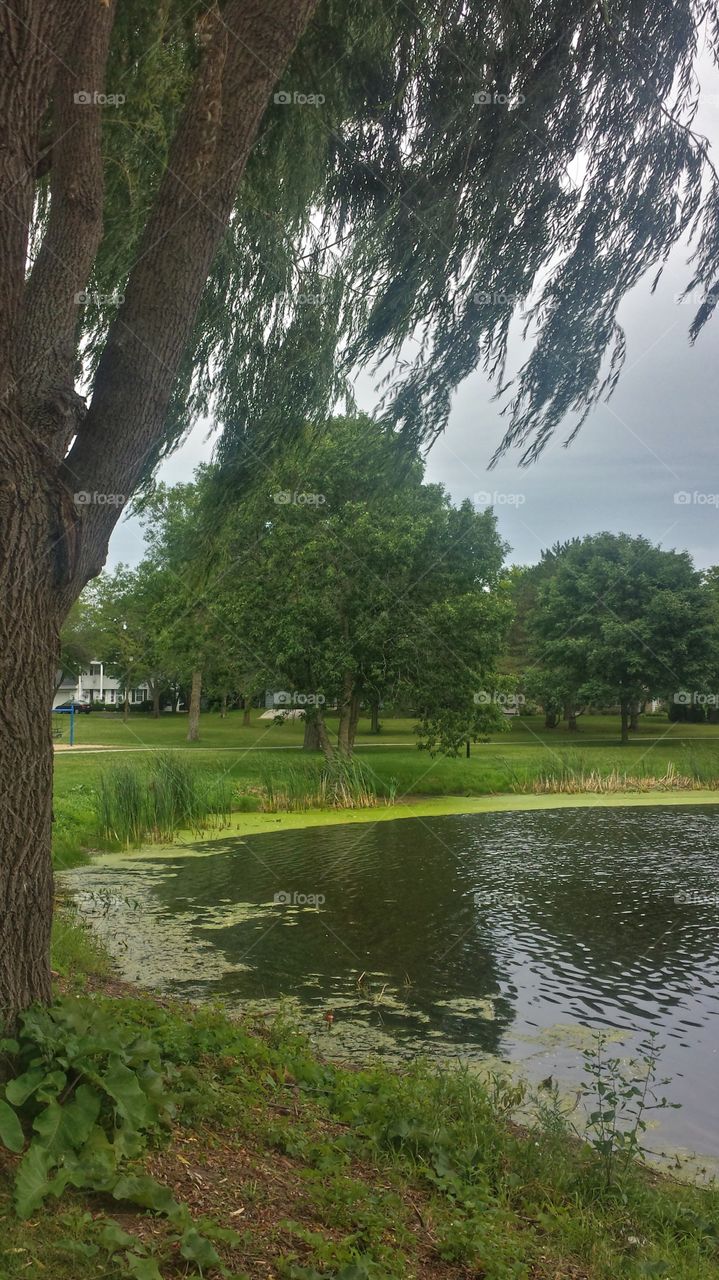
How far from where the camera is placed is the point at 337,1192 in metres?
3.33

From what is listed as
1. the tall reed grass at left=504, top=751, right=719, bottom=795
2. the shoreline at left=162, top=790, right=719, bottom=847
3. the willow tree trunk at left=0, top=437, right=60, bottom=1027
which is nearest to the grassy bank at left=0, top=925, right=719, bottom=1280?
the willow tree trunk at left=0, top=437, right=60, bottom=1027

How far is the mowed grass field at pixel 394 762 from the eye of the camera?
1717 centimetres

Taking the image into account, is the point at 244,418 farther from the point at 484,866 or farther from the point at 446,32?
the point at 484,866

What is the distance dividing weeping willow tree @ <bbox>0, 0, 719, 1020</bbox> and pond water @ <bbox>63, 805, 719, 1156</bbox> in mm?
3789

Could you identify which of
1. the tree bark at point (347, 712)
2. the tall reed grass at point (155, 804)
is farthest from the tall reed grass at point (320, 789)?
the tree bark at point (347, 712)

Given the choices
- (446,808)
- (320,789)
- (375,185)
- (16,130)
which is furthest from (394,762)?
(16,130)

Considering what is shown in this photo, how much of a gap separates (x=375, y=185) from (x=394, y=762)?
18.6 m

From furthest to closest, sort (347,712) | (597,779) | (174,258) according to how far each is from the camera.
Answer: (347,712), (597,779), (174,258)

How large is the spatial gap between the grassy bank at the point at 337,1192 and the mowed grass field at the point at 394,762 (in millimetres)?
8321

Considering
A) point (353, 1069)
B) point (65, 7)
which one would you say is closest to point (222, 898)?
point (353, 1069)

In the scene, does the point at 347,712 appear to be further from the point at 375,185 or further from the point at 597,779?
the point at 375,185

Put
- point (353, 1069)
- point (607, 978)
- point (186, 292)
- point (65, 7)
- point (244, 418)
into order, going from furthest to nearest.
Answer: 1. point (607, 978)
2. point (244, 418)
3. point (353, 1069)
4. point (186, 292)
5. point (65, 7)

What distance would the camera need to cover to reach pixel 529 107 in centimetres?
554

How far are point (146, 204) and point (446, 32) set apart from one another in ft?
6.74
